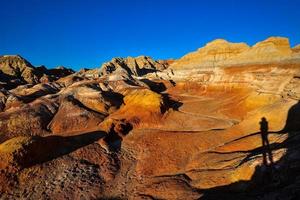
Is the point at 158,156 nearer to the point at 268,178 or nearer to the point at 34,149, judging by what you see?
the point at 268,178

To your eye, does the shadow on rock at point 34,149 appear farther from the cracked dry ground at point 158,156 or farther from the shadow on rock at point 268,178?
the shadow on rock at point 268,178

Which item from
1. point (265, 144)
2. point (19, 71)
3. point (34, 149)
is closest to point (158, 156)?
point (265, 144)

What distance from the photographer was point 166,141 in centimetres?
2112

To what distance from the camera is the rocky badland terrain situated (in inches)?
551

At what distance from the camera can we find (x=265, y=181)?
42.6ft

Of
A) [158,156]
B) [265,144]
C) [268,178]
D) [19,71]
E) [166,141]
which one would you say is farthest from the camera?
[19,71]

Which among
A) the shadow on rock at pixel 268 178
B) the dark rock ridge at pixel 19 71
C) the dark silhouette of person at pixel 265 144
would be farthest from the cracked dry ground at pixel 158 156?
the dark rock ridge at pixel 19 71

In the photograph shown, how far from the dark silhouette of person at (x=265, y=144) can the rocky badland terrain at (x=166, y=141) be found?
0.23 ft

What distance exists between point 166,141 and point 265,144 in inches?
286

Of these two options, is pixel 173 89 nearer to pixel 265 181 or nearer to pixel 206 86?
pixel 206 86

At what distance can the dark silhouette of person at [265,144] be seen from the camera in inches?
535

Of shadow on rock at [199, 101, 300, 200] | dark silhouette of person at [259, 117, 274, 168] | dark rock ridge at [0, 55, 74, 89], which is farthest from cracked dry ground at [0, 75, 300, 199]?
dark rock ridge at [0, 55, 74, 89]

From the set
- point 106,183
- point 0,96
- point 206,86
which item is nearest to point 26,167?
point 106,183

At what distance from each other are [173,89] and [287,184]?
3842 centimetres
